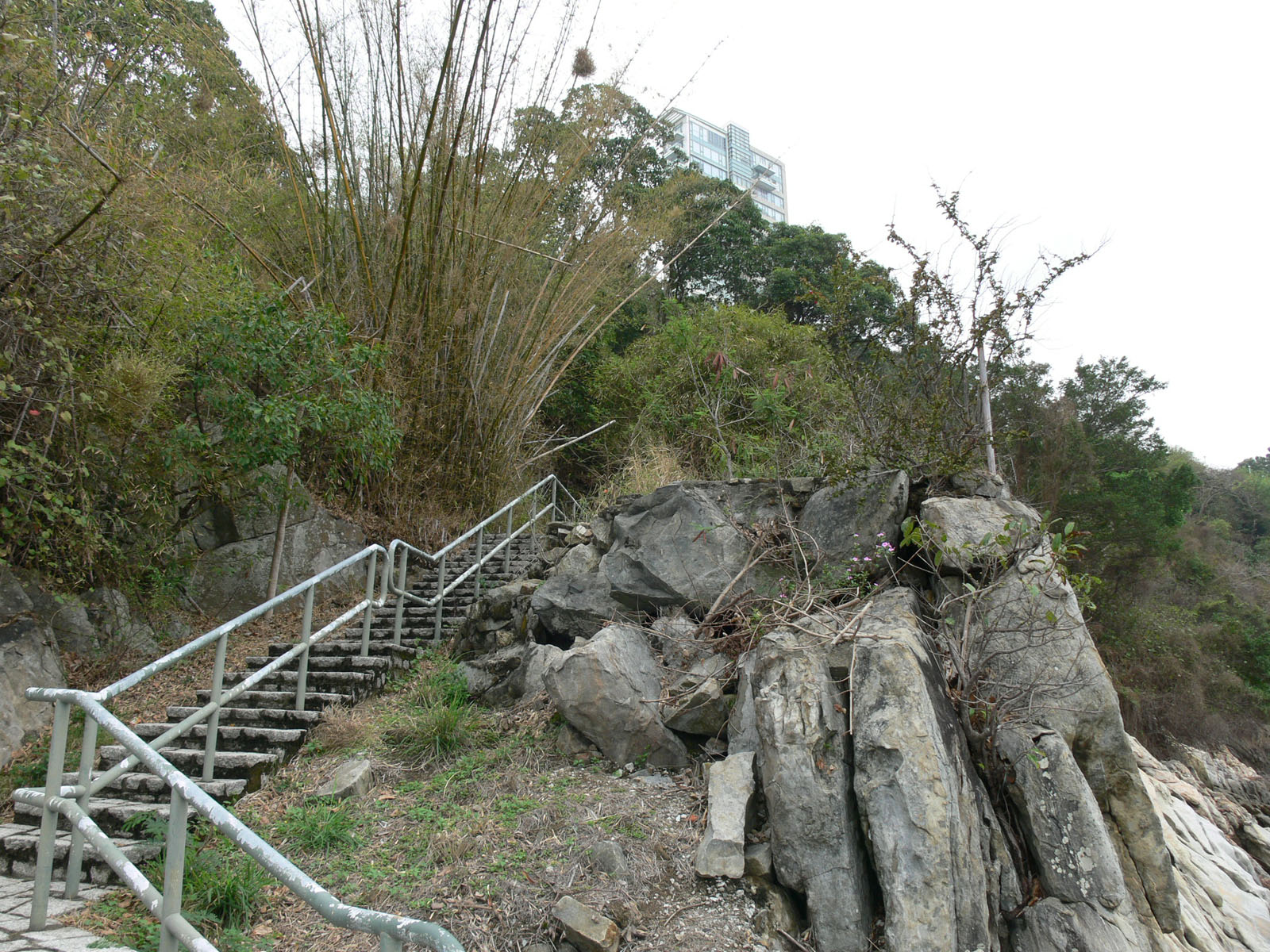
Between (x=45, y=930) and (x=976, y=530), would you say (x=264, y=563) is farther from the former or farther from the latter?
(x=976, y=530)

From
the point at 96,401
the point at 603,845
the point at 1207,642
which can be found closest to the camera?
the point at 603,845

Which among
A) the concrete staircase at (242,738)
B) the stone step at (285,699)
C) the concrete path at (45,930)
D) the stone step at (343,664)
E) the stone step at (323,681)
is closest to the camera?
the concrete path at (45,930)

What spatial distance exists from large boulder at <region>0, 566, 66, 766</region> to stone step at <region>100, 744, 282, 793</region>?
47.3 inches

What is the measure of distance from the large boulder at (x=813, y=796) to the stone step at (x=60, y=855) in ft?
8.45

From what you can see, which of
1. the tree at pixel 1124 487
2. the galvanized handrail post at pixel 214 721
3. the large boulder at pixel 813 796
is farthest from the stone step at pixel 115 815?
the tree at pixel 1124 487

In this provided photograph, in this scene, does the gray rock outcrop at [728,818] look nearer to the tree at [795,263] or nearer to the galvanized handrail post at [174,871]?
the galvanized handrail post at [174,871]

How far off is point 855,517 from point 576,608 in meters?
2.06

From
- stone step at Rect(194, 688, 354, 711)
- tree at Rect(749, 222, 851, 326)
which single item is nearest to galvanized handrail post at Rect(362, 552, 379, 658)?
stone step at Rect(194, 688, 354, 711)

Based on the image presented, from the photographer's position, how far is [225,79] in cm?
703

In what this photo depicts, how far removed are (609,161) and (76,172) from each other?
8.54 meters

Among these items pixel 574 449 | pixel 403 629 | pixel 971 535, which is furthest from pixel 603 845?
pixel 574 449

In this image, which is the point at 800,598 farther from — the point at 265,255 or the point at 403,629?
the point at 265,255

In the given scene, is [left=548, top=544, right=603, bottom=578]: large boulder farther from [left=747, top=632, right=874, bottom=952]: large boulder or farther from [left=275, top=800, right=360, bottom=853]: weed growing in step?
[left=275, top=800, right=360, bottom=853]: weed growing in step

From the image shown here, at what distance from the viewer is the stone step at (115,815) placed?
3348 mm
